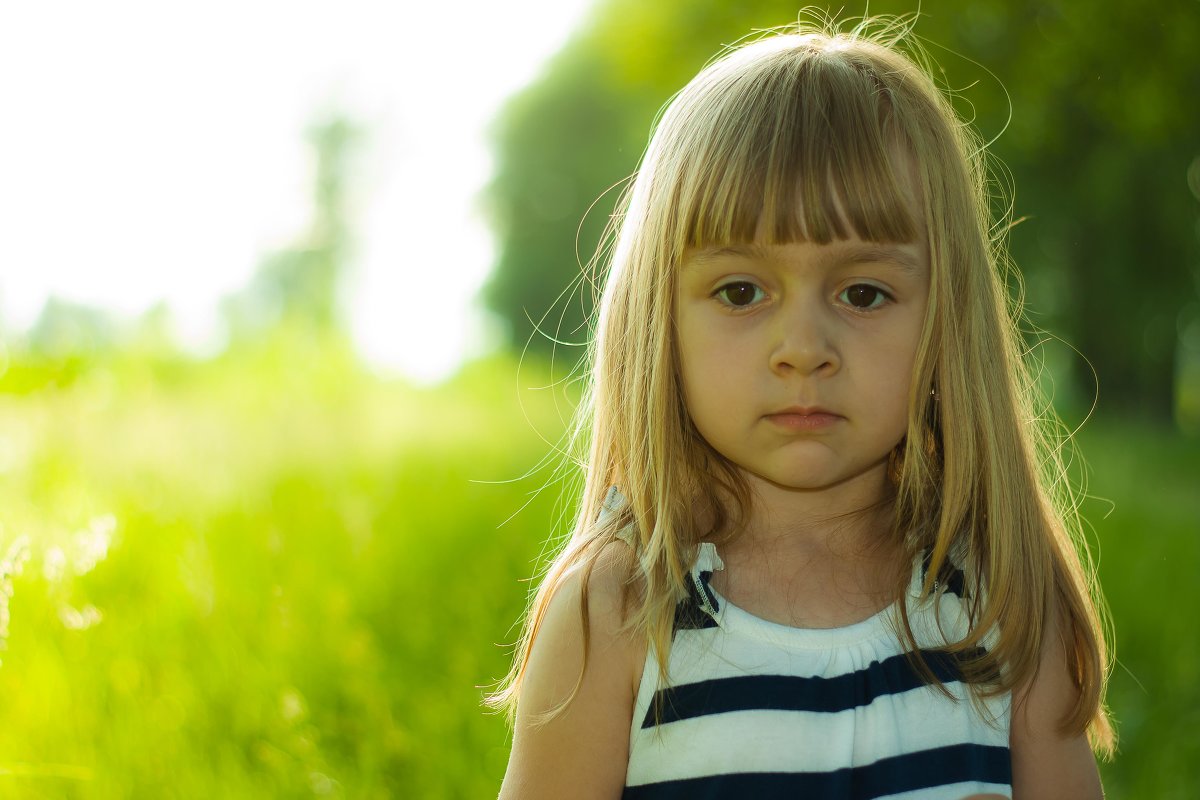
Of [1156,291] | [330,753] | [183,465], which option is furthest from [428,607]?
[1156,291]

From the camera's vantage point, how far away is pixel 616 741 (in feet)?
5.01

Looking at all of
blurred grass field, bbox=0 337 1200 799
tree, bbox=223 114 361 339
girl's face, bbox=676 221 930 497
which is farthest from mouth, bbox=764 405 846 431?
tree, bbox=223 114 361 339

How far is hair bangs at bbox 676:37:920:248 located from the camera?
1513 millimetres

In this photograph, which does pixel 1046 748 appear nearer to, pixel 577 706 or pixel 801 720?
pixel 801 720

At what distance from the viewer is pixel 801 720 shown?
1.51 m

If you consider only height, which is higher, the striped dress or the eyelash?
the eyelash

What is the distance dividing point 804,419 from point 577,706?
52 centimetres

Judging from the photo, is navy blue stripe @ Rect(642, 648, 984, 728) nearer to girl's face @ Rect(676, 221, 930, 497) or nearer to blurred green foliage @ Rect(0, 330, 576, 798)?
girl's face @ Rect(676, 221, 930, 497)

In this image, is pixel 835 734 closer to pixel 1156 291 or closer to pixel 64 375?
pixel 64 375

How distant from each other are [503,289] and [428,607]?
61.8 feet

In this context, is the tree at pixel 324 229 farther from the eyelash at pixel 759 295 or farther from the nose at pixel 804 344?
the nose at pixel 804 344

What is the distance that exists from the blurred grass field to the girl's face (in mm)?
581

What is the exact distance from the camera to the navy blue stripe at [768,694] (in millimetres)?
1521

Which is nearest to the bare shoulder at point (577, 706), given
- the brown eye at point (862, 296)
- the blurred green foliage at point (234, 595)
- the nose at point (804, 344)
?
the nose at point (804, 344)
